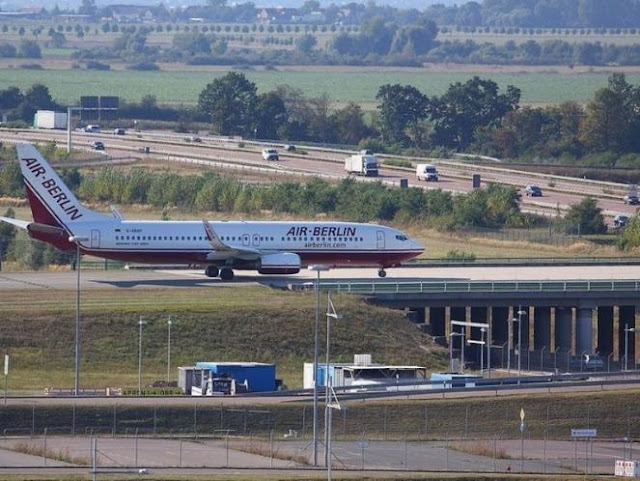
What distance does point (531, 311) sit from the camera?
107 m

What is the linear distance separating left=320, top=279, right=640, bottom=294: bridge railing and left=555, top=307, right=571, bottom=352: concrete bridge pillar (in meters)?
1.51

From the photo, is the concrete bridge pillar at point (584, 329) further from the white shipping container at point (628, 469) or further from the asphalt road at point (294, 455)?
the white shipping container at point (628, 469)

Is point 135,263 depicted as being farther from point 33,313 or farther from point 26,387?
point 26,387

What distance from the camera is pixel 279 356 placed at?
94.8 meters

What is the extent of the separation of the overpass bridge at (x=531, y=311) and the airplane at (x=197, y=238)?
3059 millimetres

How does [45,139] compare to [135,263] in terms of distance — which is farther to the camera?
[45,139]

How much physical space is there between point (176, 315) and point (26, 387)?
13146mm

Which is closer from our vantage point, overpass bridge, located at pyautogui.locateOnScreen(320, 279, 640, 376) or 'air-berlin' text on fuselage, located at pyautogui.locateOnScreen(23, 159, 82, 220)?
overpass bridge, located at pyautogui.locateOnScreen(320, 279, 640, 376)

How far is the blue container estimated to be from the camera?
8444 cm

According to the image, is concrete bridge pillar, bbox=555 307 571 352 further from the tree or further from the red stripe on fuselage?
the tree

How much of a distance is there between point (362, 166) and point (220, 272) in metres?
70.2

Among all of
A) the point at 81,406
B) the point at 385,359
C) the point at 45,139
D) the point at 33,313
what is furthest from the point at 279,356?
the point at 45,139

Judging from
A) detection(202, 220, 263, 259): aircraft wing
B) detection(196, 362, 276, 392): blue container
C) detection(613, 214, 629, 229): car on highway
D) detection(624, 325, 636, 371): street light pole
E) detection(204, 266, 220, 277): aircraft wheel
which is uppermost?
detection(202, 220, 263, 259): aircraft wing

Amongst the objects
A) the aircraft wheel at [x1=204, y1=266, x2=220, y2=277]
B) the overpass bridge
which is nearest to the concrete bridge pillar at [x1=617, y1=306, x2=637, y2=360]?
the overpass bridge
